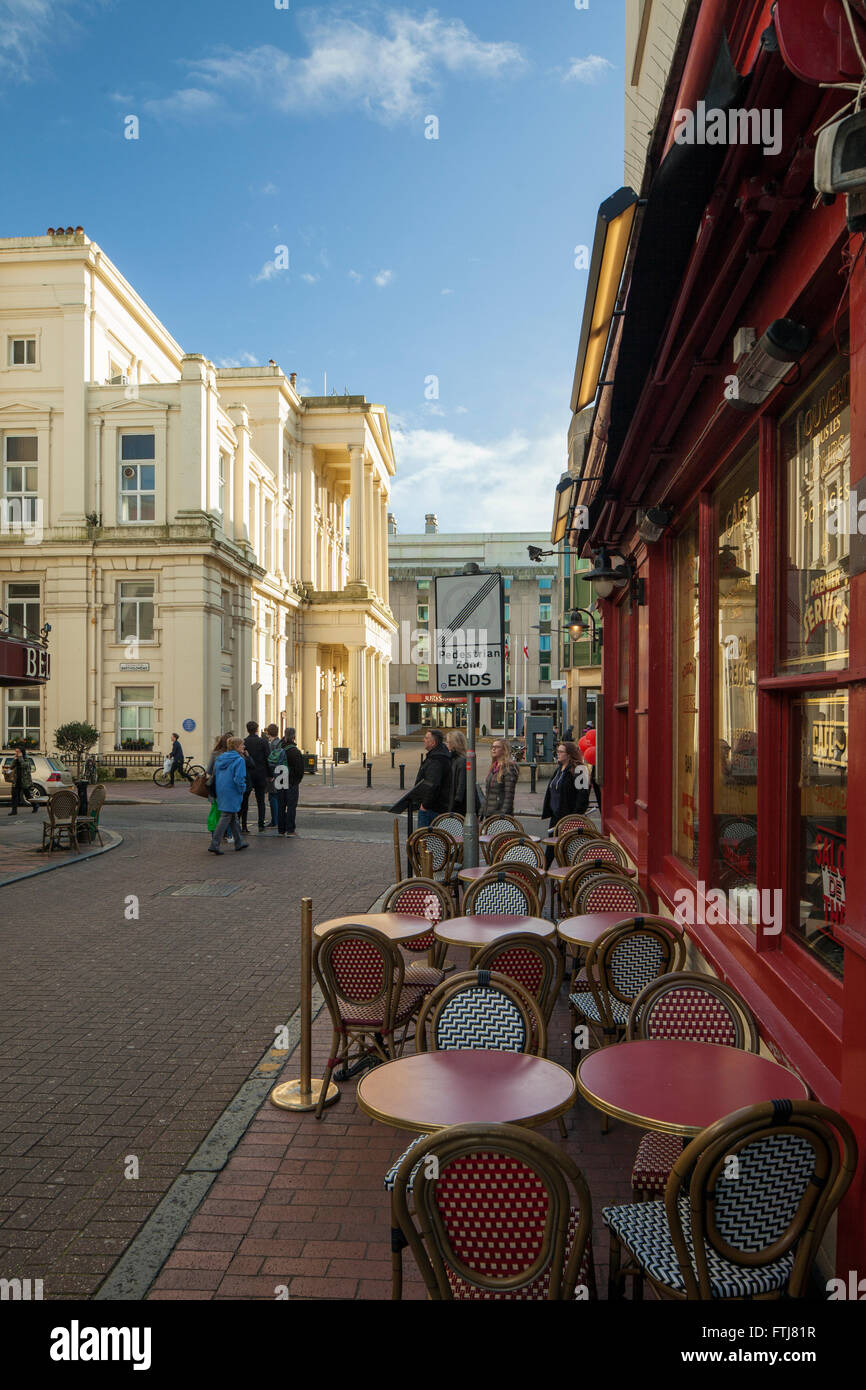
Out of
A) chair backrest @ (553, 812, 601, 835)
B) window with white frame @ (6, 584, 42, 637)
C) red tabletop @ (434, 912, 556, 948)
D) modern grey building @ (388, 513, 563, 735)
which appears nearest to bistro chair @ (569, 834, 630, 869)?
chair backrest @ (553, 812, 601, 835)

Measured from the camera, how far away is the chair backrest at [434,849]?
9242mm

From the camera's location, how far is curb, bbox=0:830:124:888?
470 inches

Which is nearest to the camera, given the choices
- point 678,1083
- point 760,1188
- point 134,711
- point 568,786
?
point 760,1188

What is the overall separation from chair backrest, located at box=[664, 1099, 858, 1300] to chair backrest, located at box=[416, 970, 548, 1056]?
139 centimetres

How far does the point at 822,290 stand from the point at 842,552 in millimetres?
956

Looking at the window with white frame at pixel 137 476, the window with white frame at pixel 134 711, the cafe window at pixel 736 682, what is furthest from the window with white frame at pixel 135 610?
the cafe window at pixel 736 682

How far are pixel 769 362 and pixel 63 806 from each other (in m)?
13.1

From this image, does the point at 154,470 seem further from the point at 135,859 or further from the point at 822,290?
the point at 822,290

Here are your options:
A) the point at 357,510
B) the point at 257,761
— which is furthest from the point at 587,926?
the point at 357,510

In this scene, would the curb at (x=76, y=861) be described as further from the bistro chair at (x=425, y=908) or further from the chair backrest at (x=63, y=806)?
the bistro chair at (x=425, y=908)

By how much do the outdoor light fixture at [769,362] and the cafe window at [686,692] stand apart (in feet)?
8.39

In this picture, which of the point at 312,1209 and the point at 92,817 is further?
the point at 92,817

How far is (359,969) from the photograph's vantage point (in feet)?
16.7

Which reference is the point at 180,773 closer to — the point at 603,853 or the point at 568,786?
the point at 568,786
